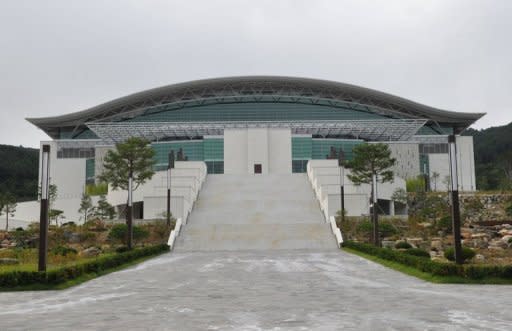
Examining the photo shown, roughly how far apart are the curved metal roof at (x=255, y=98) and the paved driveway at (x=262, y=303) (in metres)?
50.8

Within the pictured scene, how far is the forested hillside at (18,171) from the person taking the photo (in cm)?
6944

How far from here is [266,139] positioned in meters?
53.8

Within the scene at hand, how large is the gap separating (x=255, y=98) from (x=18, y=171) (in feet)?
121

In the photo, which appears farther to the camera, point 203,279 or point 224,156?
point 224,156

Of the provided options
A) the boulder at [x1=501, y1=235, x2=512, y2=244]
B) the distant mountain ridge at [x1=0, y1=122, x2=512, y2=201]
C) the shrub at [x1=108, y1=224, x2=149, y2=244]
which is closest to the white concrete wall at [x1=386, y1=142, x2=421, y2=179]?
the distant mountain ridge at [x1=0, y1=122, x2=512, y2=201]

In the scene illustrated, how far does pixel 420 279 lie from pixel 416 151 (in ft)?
133

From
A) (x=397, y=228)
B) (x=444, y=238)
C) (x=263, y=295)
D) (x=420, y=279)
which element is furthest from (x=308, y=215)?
(x=263, y=295)

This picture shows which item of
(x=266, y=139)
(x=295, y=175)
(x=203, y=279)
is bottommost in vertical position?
(x=203, y=279)

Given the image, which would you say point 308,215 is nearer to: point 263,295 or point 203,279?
point 203,279

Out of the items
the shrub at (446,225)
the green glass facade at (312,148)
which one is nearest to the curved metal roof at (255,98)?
the green glass facade at (312,148)

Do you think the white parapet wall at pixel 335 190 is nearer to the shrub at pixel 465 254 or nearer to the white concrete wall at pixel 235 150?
the white concrete wall at pixel 235 150

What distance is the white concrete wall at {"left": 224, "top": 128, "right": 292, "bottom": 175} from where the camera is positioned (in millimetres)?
53781

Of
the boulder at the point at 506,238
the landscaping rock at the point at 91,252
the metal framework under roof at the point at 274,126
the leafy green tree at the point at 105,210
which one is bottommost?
the landscaping rock at the point at 91,252

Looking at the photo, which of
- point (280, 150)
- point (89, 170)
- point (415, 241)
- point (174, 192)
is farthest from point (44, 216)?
point (89, 170)
